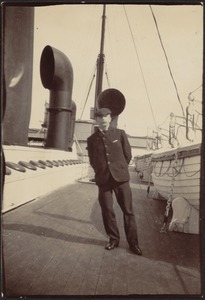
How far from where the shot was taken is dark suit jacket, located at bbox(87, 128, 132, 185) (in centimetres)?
250

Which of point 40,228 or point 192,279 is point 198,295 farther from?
point 40,228

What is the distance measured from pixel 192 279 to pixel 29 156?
82.4 inches

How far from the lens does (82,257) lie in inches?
94.0

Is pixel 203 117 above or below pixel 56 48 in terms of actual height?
below

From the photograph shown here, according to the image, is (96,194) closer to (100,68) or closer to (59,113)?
(100,68)

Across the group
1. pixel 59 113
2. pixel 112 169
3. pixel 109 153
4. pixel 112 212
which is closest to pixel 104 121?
pixel 109 153

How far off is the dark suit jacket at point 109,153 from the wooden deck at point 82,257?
300 millimetres

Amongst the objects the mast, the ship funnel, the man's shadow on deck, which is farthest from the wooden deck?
the ship funnel

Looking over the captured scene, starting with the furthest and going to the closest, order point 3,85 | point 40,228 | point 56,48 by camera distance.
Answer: point 40,228 < point 56,48 < point 3,85

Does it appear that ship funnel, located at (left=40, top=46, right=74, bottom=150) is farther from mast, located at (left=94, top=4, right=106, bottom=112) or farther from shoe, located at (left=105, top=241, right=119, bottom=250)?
shoe, located at (left=105, top=241, right=119, bottom=250)

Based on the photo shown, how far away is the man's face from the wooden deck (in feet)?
2.13

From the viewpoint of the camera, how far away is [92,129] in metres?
2.58

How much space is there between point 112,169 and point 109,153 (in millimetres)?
142

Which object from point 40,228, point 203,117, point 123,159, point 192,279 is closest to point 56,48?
point 123,159
